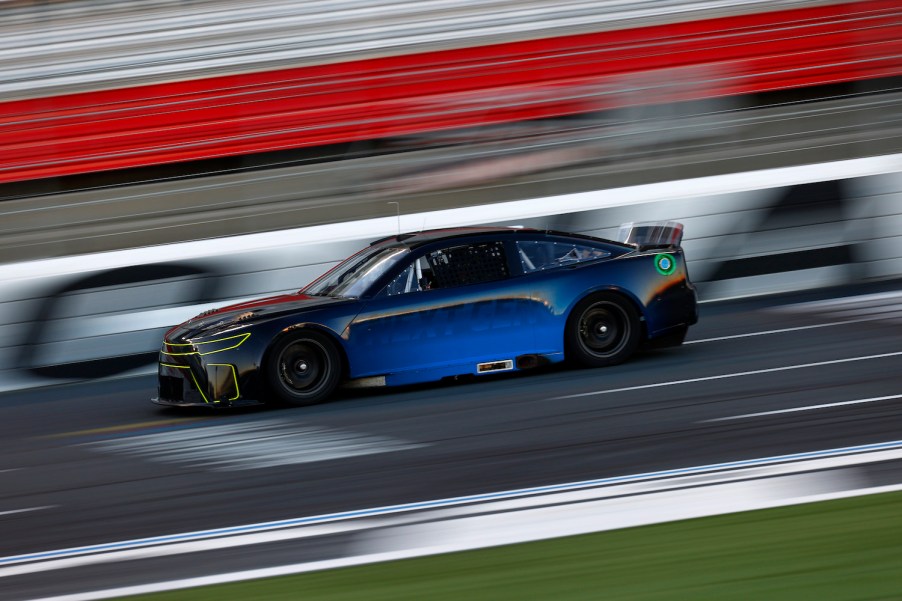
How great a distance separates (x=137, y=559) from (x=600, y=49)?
16406 mm

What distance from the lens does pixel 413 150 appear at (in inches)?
704

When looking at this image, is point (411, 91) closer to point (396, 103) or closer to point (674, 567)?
point (396, 103)

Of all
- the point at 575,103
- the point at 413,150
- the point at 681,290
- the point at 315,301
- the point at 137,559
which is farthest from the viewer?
the point at 575,103

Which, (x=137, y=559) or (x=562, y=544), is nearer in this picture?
(x=562, y=544)

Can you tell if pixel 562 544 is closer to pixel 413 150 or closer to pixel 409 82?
pixel 413 150

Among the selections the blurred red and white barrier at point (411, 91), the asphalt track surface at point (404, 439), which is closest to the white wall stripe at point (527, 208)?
the asphalt track surface at point (404, 439)

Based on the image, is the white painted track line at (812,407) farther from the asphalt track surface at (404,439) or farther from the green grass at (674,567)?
the green grass at (674,567)

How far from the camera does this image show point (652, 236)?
366 inches

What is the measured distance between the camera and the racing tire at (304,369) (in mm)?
8133

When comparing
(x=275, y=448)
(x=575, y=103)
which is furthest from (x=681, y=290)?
(x=575, y=103)

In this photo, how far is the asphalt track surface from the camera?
18.4 feet

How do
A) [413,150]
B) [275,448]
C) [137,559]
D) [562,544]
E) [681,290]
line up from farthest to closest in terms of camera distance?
[413,150]
[681,290]
[275,448]
[137,559]
[562,544]

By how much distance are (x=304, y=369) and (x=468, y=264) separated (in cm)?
140

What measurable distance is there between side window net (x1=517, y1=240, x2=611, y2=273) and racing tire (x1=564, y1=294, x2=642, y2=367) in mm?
328
